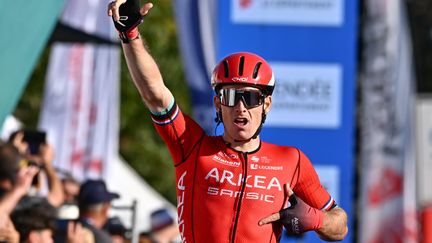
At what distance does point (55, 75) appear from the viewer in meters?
14.8

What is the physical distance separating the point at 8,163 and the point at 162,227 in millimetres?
3733

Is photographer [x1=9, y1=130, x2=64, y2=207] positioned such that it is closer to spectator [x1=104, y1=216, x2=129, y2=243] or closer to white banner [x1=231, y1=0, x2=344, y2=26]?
spectator [x1=104, y1=216, x2=129, y2=243]

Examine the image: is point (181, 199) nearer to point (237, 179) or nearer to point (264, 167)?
point (237, 179)

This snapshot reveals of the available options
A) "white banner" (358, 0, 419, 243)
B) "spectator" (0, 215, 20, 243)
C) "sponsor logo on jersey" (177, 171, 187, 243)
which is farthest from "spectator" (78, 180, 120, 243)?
"white banner" (358, 0, 419, 243)

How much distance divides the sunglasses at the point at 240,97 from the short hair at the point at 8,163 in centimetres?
239

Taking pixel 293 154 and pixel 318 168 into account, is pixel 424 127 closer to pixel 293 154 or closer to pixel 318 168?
pixel 318 168

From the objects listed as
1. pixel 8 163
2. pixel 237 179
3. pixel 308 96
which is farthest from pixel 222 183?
pixel 308 96

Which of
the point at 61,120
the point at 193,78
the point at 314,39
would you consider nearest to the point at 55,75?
the point at 61,120

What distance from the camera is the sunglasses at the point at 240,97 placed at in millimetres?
5578

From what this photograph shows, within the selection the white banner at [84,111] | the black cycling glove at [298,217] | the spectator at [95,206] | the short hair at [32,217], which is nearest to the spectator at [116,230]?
the spectator at [95,206]

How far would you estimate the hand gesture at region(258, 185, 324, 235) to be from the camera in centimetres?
548

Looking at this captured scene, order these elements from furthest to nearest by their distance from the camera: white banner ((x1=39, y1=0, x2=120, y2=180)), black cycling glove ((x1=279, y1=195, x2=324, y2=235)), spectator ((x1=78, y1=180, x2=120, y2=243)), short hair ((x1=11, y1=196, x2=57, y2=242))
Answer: white banner ((x1=39, y1=0, x2=120, y2=180)) → spectator ((x1=78, y1=180, x2=120, y2=243)) → short hair ((x1=11, y1=196, x2=57, y2=242)) → black cycling glove ((x1=279, y1=195, x2=324, y2=235))

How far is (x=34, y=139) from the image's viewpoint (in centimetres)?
989

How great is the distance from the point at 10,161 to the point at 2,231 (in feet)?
2.70
